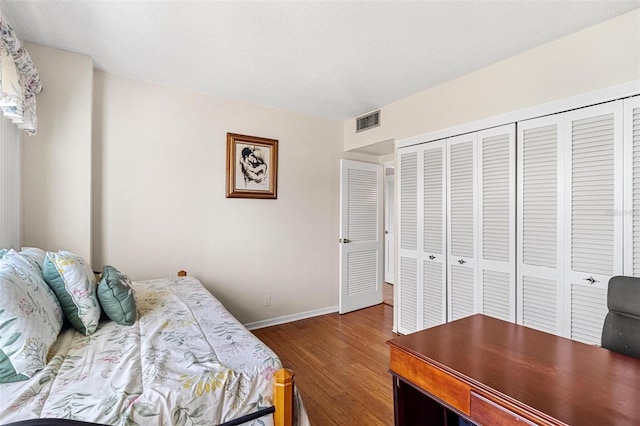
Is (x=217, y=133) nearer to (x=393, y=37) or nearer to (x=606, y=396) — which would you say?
(x=393, y=37)

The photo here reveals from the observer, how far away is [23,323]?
1120 millimetres

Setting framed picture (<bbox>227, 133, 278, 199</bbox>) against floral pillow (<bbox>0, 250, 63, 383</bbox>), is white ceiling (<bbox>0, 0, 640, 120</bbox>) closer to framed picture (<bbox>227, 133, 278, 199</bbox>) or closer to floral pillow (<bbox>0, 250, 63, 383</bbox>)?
Result: framed picture (<bbox>227, 133, 278, 199</bbox>)

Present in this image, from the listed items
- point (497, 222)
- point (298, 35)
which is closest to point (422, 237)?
point (497, 222)

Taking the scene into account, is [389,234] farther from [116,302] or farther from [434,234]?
[116,302]

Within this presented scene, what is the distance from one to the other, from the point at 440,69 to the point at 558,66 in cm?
82

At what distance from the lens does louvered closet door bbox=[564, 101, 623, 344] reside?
1881 mm

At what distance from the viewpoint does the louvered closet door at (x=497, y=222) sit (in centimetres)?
238

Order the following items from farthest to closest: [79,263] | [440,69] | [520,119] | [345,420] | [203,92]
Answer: [203,92] → [440,69] → [520,119] → [345,420] → [79,263]

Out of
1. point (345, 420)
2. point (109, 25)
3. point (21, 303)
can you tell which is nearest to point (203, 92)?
point (109, 25)

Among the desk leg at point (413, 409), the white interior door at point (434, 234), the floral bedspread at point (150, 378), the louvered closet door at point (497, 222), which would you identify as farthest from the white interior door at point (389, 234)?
the floral bedspread at point (150, 378)

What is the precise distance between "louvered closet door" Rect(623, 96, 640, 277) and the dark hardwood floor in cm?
175

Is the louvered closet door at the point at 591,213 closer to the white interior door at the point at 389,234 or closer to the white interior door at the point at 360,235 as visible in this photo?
the white interior door at the point at 360,235

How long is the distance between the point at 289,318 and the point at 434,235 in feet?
6.40

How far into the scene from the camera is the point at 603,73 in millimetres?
1953
